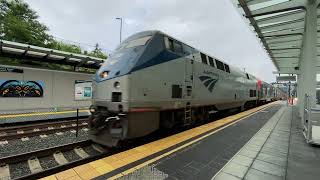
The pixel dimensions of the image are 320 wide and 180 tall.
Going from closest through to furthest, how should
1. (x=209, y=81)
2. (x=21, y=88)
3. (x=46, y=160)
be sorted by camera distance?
1. (x=46, y=160)
2. (x=209, y=81)
3. (x=21, y=88)

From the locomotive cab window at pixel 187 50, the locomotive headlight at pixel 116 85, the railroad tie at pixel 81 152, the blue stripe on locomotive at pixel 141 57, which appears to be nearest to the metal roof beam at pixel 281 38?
the locomotive cab window at pixel 187 50

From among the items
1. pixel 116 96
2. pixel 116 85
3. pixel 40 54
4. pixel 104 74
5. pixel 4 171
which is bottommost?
pixel 4 171

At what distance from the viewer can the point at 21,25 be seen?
2453 cm

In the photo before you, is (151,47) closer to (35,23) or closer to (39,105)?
(39,105)

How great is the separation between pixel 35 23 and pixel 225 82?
82.7 ft

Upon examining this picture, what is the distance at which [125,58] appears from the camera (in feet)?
22.3

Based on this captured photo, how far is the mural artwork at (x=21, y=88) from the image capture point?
12.2 m

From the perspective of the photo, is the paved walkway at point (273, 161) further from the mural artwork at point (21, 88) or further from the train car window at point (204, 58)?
the mural artwork at point (21, 88)

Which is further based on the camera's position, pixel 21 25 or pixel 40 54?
pixel 21 25

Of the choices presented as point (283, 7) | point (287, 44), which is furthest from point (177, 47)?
point (287, 44)

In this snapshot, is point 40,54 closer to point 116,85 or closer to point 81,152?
point 81,152

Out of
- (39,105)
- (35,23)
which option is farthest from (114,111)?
(35,23)

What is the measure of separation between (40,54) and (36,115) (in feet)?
10.7

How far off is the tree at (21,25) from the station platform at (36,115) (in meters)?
14.2
